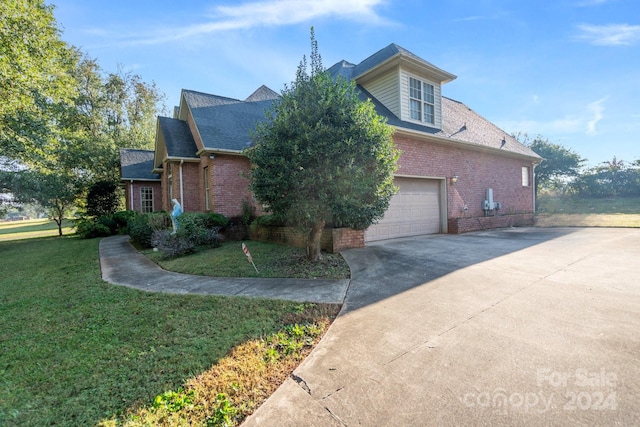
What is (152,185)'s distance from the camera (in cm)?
1944

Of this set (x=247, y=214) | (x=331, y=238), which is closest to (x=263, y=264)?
(x=331, y=238)

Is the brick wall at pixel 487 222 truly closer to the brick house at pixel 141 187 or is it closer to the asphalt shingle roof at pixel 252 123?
the asphalt shingle roof at pixel 252 123

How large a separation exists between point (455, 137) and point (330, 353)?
36.9ft

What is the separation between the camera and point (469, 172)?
1222 centimetres

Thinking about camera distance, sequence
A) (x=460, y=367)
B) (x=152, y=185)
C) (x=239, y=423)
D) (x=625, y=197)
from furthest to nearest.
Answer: (x=625, y=197), (x=152, y=185), (x=460, y=367), (x=239, y=423)

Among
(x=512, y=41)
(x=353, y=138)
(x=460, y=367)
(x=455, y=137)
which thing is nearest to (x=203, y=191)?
(x=353, y=138)

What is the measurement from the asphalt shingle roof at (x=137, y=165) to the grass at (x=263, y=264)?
42.5 feet

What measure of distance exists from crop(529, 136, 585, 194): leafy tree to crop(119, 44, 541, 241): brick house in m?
14.1

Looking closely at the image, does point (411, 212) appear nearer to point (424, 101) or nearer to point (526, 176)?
point (424, 101)

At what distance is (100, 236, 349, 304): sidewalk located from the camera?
179 inches

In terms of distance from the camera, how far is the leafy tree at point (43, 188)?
14781 mm

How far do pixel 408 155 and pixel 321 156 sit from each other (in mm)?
5551

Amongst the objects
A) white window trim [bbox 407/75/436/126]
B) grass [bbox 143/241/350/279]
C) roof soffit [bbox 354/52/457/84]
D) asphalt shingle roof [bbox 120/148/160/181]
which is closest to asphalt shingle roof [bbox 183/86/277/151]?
roof soffit [bbox 354/52/457/84]

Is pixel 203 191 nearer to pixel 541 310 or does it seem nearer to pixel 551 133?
pixel 541 310
